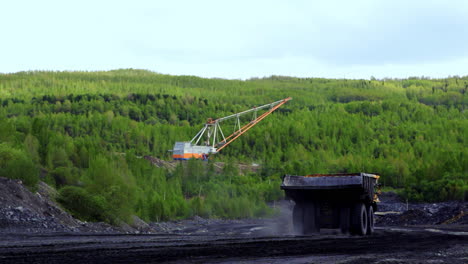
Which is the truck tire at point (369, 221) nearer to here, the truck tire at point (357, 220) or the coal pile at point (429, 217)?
the truck tire at point (357, 220)

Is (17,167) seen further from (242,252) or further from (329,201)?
(242,252)

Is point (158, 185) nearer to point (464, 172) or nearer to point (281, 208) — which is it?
point (281, 208)

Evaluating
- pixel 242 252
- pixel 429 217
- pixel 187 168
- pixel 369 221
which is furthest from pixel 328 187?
pixel 187 168

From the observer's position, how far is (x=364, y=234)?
31.3m

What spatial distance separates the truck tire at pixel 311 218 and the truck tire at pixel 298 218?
24 cm

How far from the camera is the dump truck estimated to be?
99.7ft

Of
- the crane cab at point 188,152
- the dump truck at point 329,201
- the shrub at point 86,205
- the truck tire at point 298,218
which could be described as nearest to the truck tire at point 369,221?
the dump truck at point 329,201

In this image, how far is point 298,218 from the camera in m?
31.6

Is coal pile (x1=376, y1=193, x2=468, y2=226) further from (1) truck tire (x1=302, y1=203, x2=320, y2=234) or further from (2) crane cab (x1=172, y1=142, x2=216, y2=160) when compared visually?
(2) crane cab (x1=172, y1=142, x2=216, y2=160)

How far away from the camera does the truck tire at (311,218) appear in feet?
102

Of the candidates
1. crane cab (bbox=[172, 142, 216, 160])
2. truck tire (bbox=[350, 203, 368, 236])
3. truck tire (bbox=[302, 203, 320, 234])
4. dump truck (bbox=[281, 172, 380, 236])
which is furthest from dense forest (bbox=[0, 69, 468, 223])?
truck tire (bbox=[350, 203, 368, 236])

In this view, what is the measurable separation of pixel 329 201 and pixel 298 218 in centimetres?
182

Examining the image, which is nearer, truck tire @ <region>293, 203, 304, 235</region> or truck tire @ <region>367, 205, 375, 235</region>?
truck tire @ <region>293, 203, 304, 235</region>

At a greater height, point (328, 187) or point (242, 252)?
point (328, 187)
